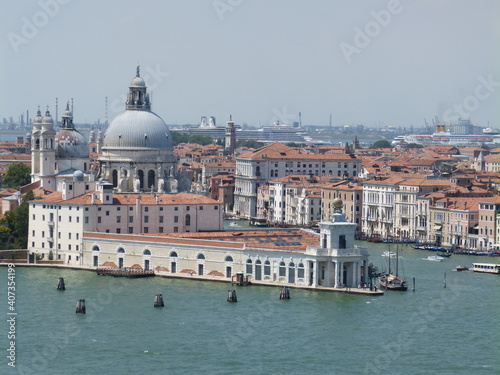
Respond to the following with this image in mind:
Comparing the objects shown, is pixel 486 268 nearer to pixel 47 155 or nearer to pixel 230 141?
pixel 47 155

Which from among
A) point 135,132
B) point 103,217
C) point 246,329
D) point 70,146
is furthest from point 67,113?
point 246,329

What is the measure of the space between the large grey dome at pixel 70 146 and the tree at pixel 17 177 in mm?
5723

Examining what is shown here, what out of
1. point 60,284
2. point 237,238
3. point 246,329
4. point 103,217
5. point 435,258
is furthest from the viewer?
point 435,258

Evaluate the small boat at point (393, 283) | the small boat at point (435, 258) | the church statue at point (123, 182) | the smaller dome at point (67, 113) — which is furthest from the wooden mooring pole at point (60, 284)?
the smaller dome at point (67, 113)

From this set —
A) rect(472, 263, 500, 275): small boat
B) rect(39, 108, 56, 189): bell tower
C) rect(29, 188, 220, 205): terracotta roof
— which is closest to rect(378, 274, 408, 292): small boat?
rect(472, 263, 500, 275): small boat

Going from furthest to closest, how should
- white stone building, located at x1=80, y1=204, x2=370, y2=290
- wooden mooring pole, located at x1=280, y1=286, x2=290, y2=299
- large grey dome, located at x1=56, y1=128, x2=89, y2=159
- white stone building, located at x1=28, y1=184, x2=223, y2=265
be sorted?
large grey dome, located at x1=56, y1=128, x2=89, y2=159
white stone building, located at x1=28, y1=184, x2=223, y2=265
white stone building, located at x1=80, y1=204, x2=370, y2=290
wooden mooring pole, located at x1=280, y1=286, x2=290, y2=299

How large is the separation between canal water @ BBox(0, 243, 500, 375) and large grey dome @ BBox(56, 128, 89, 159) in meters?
10.6

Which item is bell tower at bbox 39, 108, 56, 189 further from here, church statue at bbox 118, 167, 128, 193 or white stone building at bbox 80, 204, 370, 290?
white stone building at bbox 80, 204, 370, 290

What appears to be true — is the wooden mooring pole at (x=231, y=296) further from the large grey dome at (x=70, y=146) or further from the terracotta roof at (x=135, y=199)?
the large grey dome at (x=70, y=146)

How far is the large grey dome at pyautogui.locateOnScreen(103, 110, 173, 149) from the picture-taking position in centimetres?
3781

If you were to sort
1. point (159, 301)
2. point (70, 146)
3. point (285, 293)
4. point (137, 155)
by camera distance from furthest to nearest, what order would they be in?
point (70, 146), point (137, 155), point (285, 293), point (159, 301)

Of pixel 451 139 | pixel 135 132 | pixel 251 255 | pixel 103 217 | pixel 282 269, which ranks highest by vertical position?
pixel 135 132

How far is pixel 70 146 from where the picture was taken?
133ft

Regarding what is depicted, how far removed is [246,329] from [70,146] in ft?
57.3
